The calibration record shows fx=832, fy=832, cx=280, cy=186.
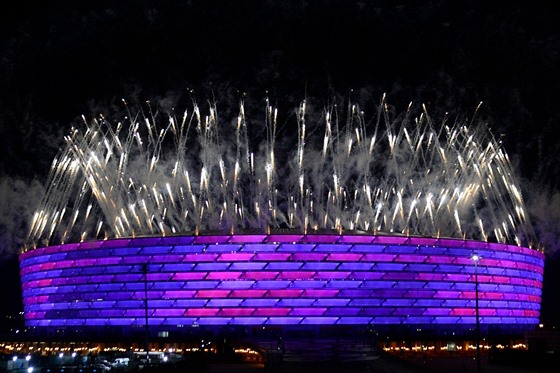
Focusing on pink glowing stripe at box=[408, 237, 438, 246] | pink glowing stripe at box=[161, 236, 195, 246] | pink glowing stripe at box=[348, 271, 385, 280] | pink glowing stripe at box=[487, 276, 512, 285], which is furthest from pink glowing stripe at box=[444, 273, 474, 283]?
pink glowing stripe at box=[161, 236, 195, 246]

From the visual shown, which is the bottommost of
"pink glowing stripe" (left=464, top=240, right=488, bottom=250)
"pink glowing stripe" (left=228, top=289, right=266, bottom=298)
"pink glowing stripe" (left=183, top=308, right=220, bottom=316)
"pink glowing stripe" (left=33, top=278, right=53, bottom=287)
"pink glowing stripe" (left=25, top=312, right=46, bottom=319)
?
"pink glowing stripe" (left=25, top=312, right=46, bottom=319)

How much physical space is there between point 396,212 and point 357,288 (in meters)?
11.1

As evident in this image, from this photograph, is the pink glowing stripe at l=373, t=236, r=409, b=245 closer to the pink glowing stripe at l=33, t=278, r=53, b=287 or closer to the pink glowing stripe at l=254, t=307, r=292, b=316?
the pink glowing stripe at l=254, t=307, r=292, b=316

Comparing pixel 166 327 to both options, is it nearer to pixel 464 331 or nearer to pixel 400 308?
pixel 400 308

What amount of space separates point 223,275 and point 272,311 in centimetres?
692

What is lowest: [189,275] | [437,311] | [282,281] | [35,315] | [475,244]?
[35,315]

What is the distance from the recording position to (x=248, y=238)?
94.7m

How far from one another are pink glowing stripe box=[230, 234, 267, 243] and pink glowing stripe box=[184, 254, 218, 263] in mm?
2999

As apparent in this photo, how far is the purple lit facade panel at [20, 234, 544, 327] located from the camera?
3718 inches

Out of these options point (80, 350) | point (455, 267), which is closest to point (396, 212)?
point (455, 267)

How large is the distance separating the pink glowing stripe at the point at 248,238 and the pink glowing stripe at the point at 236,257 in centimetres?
154

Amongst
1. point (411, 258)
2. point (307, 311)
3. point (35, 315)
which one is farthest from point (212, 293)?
point (35, 315)

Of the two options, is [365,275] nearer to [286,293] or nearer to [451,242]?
[286,293]

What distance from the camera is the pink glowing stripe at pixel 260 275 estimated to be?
94.6 m
